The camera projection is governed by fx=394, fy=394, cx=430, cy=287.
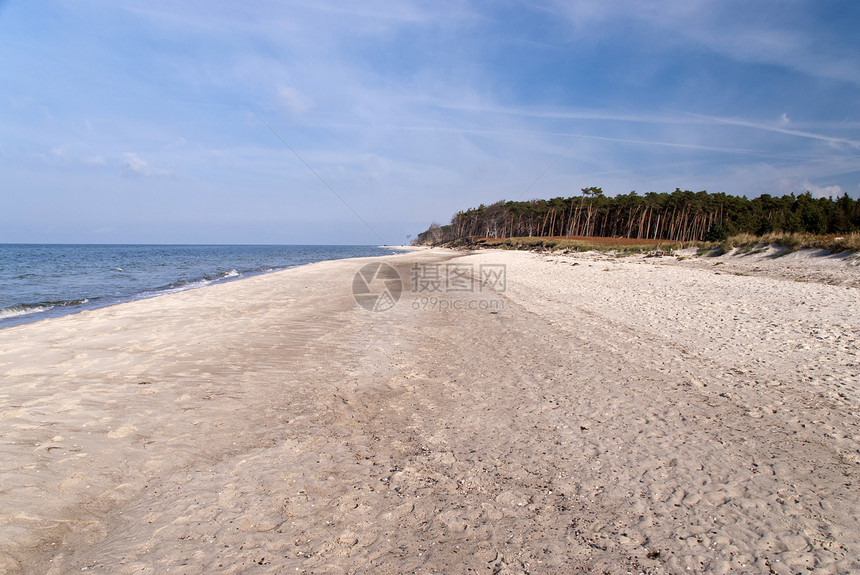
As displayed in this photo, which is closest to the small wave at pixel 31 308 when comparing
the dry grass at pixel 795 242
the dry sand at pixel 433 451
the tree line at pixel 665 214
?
the dry sand at pixel 433 451

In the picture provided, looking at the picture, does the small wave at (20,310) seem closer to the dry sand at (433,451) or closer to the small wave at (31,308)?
the small wave at (31,308)

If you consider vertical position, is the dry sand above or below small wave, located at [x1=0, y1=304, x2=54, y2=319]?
above

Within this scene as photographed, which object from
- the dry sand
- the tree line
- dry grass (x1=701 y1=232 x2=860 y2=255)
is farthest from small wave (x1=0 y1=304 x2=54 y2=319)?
the tree line

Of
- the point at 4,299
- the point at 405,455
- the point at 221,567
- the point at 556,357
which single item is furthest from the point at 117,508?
the point at 4,299

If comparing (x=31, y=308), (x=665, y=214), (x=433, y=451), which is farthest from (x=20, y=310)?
(x=665, y=214)

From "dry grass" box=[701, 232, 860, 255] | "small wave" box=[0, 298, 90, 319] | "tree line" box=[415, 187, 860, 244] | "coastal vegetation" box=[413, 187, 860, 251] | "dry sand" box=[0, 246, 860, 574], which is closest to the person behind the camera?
"dry sand" box=[0, 246, 860, 574]

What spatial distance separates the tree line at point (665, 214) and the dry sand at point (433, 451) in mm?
41026

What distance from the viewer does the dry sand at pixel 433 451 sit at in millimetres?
2904

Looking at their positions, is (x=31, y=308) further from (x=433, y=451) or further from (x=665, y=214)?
(x=665, y=214)

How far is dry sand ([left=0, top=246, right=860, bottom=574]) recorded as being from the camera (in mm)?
2904

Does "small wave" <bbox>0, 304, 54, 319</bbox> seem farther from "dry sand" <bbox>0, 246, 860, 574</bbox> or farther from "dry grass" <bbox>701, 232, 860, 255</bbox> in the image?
"dry grass" <bbox>701, 232, 860, 255</bbox>

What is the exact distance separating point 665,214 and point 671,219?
135 centimetres

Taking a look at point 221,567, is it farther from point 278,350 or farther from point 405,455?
point 278,350

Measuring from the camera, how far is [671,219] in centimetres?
6962
